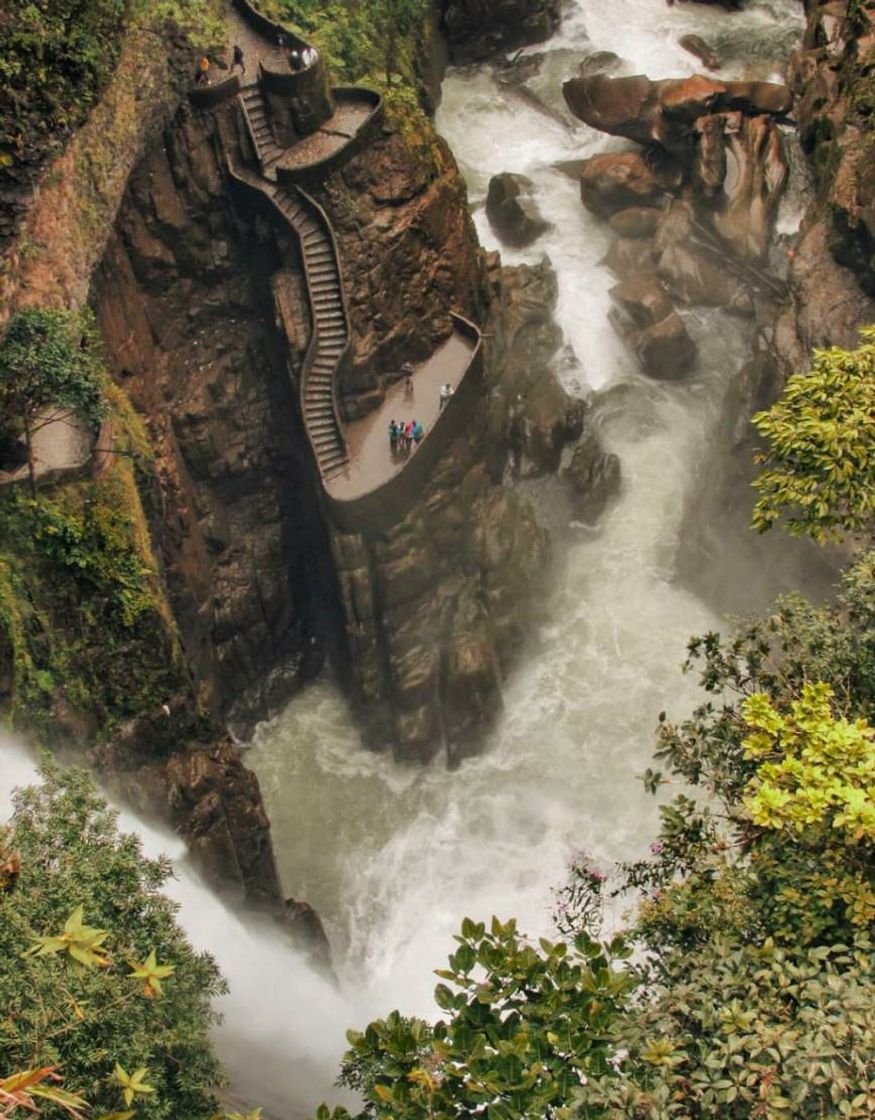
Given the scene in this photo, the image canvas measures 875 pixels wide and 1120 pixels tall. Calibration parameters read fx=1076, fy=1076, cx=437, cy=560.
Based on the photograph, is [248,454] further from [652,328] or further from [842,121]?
[842,121]

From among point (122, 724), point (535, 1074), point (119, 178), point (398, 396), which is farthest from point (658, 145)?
point (535, 1074)

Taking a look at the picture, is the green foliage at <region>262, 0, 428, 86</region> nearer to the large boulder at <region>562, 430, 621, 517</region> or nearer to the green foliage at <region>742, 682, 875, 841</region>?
the large boulder at <region>562, 430, 621, 517</region>

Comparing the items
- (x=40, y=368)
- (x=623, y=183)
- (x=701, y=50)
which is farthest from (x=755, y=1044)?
(x=701, y=50)

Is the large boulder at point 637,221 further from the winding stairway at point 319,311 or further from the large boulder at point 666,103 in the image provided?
the winding stairway at point 319,311

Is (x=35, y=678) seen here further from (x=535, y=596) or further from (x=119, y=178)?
(x=535, y=596)

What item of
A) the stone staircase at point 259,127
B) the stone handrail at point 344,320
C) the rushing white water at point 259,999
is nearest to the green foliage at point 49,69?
the stone staircase at point 259,127

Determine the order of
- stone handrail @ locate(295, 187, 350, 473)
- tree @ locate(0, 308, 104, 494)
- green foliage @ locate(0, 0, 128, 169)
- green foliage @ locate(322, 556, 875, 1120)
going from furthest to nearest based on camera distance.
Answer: stone handrail @ locate(295, 187, 350, 473) < green foliage @ locate(0, 0, 128, 169) < tree @ locate(0, 308, 104, 494) < green foliage @ locate(322, 556, 875, 1120)

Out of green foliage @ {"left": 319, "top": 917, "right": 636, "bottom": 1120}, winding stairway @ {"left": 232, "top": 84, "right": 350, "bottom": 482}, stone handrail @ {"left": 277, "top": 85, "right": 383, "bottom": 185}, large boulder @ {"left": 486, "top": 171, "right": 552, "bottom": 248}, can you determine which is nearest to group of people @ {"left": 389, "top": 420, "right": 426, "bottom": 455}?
winding stairway @ {"left": 232, "top": 84, "right": 350, "bottom": 482}
